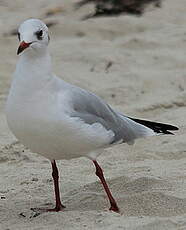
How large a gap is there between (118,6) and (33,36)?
4687mm

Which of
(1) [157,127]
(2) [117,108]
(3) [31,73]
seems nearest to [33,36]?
Result: (3) [31,73]

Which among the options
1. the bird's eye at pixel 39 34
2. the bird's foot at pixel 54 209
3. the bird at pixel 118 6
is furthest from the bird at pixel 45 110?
the bird at pixel 118 6

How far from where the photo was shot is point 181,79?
598 cm

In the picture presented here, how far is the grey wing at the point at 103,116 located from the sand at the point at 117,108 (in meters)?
0.27

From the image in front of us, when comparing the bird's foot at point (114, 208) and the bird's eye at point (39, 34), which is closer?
the bird's eye at point (39, 34)

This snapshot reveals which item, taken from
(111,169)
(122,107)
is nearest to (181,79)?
(122,107)

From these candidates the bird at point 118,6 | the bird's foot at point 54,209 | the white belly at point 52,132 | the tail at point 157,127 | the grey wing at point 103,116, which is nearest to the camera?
the white belly at point 52,132

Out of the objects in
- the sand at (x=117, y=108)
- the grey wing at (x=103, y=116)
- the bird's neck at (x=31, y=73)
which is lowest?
the sand at (x=117, y=108)

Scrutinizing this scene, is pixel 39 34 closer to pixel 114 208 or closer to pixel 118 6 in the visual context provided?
Answer: pixel 114 208

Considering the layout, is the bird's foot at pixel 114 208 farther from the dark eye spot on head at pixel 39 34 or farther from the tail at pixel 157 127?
the dark eye spot on head at pixel 39 34

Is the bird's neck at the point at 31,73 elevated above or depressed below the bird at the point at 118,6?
above

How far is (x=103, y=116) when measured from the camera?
372cm

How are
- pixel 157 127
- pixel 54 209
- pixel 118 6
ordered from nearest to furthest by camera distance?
1. pixel 54 209
2. pixel 157 127
3. pixel 118 6

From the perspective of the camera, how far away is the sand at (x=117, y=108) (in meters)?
3.58
